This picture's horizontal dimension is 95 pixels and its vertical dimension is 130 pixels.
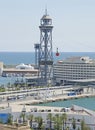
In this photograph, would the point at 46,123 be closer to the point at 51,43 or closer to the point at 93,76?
the point at 51,43

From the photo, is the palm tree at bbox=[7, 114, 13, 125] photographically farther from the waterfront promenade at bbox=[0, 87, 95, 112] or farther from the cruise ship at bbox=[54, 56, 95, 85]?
the cruise ship at bbox=[54, 56, 95, 85]

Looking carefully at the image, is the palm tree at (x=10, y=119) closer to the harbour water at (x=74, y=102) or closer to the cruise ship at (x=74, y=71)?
the harbour water at (x=74, y=102)

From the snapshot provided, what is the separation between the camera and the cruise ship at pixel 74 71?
54781 millimetres

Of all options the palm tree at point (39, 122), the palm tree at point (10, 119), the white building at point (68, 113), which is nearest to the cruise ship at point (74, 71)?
the white building at point (68, 113)

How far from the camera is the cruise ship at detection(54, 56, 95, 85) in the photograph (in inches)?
2157

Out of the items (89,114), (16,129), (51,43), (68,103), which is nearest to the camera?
(16,129)

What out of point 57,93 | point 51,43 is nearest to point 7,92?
point 57,93

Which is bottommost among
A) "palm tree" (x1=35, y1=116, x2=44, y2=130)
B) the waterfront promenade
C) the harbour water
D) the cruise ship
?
the harbour water

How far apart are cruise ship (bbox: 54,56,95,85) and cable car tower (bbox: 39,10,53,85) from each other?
7.62 ft

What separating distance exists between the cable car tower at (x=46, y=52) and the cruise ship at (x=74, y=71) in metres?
2.32

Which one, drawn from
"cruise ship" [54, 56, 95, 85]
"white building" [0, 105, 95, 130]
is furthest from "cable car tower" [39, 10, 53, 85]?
"white building" [0, 105, 95, 130]

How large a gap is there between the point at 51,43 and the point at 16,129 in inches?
1363

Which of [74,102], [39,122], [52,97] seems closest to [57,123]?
[39,122]

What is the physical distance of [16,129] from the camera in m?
17.0
